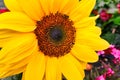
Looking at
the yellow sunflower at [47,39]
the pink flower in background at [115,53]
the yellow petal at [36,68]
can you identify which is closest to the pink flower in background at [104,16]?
the pink flower in background at [115,53]

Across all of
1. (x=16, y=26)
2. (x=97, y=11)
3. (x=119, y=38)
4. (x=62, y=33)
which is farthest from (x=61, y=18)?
(x=97, y=11)

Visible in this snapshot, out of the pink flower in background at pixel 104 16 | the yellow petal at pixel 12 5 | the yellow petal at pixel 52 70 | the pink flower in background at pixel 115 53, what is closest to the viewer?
the yellow petal at pixel 12 5

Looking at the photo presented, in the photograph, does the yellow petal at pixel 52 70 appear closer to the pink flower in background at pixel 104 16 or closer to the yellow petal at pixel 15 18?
the yellow petal at pixel 15 18

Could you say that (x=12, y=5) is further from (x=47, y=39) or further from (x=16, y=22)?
(x=47, y=39)

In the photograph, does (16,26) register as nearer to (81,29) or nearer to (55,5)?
(55,5)

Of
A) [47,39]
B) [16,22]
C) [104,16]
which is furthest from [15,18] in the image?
[104,16]

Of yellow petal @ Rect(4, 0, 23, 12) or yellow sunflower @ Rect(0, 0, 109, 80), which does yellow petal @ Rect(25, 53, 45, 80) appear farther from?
yellow petal @ Rect(4, 0, 23, 12)

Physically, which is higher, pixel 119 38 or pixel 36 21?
pixel 36 21
